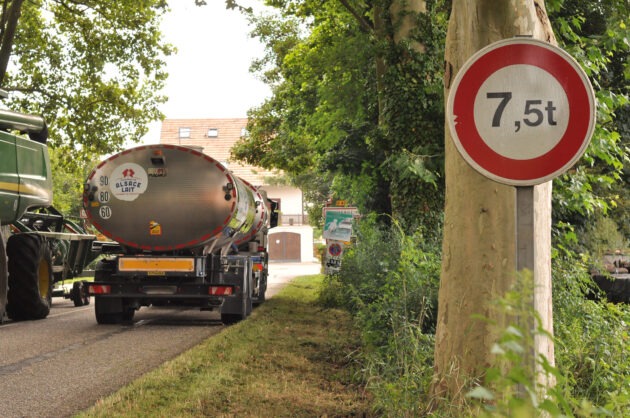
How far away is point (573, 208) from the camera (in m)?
11.4

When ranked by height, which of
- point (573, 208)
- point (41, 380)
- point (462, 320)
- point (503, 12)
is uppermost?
point (503, 12)

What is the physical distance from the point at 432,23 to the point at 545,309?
1162 centimetres

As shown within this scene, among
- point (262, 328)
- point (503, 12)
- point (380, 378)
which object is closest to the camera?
point (503, 12)

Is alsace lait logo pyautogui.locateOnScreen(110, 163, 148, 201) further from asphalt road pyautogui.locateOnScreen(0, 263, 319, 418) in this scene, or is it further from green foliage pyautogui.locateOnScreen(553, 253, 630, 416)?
green foliage pyautogui.locateOnScreen(553, 253, 630, 416)

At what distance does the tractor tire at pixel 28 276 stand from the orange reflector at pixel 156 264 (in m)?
1.33

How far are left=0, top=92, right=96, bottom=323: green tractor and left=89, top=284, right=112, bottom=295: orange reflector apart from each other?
1.48ft

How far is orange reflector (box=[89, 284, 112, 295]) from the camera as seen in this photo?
15008 mm

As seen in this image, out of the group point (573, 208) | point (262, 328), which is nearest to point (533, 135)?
point (573, 208)

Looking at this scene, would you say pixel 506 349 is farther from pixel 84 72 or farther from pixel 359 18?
pixel 84 72

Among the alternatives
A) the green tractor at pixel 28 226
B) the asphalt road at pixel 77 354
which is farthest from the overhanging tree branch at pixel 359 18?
the green tractor at pixel 28 226

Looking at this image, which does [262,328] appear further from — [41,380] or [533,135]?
[533,135]

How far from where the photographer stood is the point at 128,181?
1484 cm

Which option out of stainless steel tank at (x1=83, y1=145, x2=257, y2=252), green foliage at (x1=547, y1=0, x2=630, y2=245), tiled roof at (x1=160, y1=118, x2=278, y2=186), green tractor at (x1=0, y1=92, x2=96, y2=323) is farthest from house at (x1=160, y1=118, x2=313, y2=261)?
green foliage at (x1=547, y1=0, x2=630, y2=245)

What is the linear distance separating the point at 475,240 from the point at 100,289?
10.4 meters
